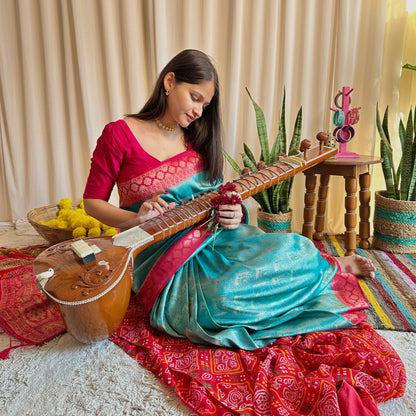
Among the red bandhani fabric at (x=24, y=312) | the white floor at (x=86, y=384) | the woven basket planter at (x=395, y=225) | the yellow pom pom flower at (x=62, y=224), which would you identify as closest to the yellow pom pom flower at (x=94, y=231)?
the yellow pom pom flower at (x=62, y=224)

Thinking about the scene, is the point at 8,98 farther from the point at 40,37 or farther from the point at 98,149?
the point at 98,149

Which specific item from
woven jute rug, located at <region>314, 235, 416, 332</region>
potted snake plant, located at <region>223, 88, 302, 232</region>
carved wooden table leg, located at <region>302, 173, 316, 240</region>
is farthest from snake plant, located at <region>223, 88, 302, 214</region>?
woven jute rug, located at <region>314, 235, 416, 332</region>

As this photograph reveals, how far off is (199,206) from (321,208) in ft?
4.67

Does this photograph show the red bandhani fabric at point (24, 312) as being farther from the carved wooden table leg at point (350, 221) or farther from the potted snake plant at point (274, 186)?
the carved wooden table leg at point (350, 221)

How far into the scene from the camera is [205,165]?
1.70 meters

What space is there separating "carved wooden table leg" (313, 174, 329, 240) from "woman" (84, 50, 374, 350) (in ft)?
3.07

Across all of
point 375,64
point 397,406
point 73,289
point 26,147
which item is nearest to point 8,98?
point 26,147

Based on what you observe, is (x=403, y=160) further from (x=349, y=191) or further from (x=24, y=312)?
(x=24, y=312)

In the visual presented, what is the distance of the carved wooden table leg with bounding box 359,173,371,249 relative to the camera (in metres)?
2.30

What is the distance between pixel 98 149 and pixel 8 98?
6.40 ft

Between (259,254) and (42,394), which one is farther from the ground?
(259,254)

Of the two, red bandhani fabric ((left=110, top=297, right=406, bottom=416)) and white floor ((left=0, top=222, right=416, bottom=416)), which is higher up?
red bandhani fabric ((left=110, top=297, right=406, bottom=416))

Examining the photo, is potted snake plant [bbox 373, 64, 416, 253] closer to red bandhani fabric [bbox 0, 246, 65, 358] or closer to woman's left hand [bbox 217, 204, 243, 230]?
woman's left hand [bbox 217, 204, 243, 230]

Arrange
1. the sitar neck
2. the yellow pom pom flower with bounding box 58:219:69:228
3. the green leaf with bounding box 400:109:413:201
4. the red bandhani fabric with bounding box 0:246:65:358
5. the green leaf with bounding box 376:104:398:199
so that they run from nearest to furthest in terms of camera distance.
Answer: the sitar neck → the red bandhani fabric with bounding box 0:246:65:358 → the green leaf with bounding box 400:109:413:201 → the green leaf with bounding box 376:104:398:199 → the yellow pom pom flower with bounding box 58:219:69:228
